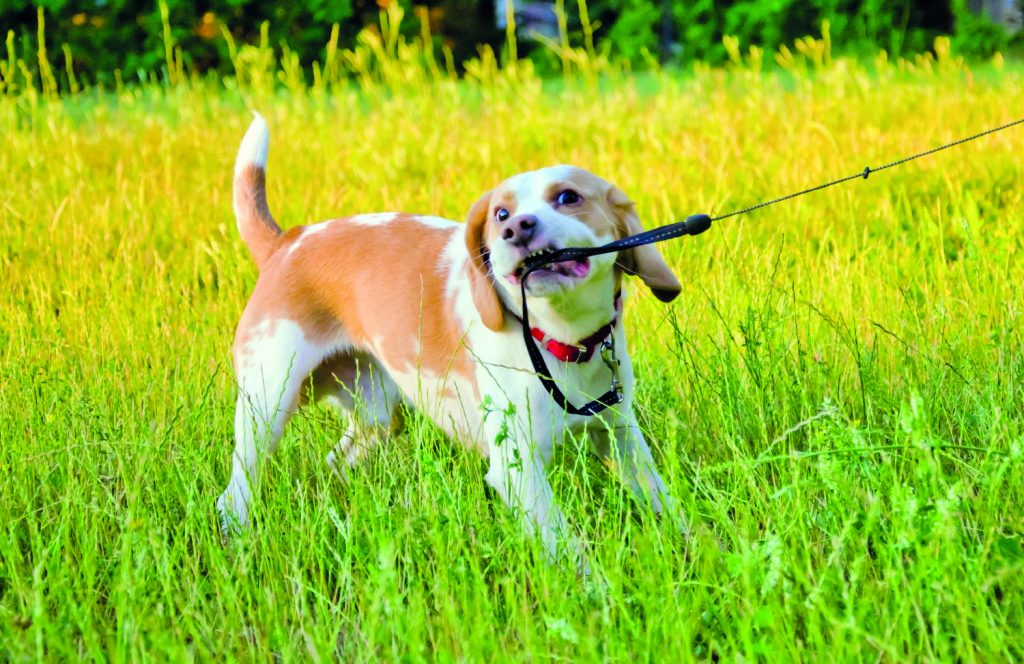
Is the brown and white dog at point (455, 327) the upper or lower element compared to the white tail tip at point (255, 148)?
lower

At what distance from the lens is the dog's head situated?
2.60m

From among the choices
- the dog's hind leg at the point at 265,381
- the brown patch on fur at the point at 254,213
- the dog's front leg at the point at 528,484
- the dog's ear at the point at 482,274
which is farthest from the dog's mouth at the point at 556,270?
the brown patch on fur at the point at 254,213

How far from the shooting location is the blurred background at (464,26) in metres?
12.2

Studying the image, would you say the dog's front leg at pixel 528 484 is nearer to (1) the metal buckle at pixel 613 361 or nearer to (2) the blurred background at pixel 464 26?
(1) the metal buckle at pixel 613 361

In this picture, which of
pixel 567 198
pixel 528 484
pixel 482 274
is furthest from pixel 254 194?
pixel 528 484

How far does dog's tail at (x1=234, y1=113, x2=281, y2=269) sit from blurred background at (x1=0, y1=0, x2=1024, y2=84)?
7.89 meters

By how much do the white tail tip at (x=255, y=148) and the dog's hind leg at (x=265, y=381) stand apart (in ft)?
2.13

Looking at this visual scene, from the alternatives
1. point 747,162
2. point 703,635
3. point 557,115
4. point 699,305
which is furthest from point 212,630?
point 557,115

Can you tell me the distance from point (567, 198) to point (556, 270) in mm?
258

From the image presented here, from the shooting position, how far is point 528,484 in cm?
270

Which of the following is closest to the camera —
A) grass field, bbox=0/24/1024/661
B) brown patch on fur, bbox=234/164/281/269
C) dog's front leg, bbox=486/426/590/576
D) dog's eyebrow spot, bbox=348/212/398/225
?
grass field, bbox=0/24/1024/661

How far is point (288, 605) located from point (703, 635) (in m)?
0.89

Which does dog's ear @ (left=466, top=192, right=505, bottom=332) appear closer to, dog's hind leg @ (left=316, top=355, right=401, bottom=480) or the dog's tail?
dog's hind leg @ (left=316, top=355, right=401, bottom=480)

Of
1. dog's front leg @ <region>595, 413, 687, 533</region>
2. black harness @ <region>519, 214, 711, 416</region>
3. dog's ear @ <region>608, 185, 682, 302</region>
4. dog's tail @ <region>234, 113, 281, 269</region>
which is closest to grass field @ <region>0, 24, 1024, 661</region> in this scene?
dog's front leg @ <region>595, 413, 687, 533</region>
